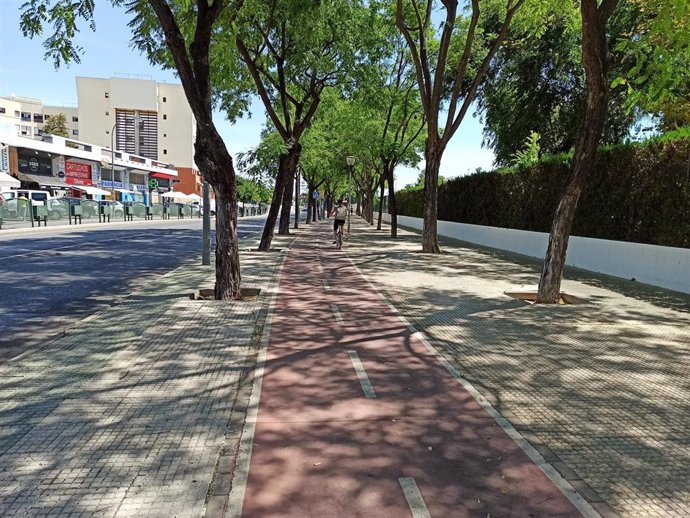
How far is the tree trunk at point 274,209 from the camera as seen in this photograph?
17406 mm

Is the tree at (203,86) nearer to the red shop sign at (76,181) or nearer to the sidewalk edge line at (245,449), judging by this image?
the sidewalk edge line at (245,449)

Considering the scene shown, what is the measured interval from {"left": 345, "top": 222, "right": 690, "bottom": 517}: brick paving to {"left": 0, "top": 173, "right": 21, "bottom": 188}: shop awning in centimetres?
4251

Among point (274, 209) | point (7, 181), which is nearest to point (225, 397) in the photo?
point (274, 209)

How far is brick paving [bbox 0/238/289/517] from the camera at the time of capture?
3035 mm

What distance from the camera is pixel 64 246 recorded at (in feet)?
58.1

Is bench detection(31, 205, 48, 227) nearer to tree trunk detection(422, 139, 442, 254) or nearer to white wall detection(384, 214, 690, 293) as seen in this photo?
tree trunk detection(422, 139, 442, 254)

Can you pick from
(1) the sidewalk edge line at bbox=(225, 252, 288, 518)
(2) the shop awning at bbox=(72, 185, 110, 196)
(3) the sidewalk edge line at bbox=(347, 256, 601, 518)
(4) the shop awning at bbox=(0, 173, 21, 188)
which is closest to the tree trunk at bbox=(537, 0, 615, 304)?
(3) the sidewalk edge line at bbox=(347, 256, 601, 518)

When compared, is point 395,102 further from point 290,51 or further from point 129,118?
point 129,118

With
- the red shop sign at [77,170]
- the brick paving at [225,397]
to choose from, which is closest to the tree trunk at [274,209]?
the brick paving at [225,397]

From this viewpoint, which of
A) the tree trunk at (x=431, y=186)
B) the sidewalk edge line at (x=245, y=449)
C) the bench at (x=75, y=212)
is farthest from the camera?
the bench at (x=75, y=212)

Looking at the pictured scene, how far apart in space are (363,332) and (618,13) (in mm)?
21523

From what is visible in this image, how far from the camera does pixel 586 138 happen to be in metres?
9.12

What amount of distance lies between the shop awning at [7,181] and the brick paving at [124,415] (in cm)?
4316

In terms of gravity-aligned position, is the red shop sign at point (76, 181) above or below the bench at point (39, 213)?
above
